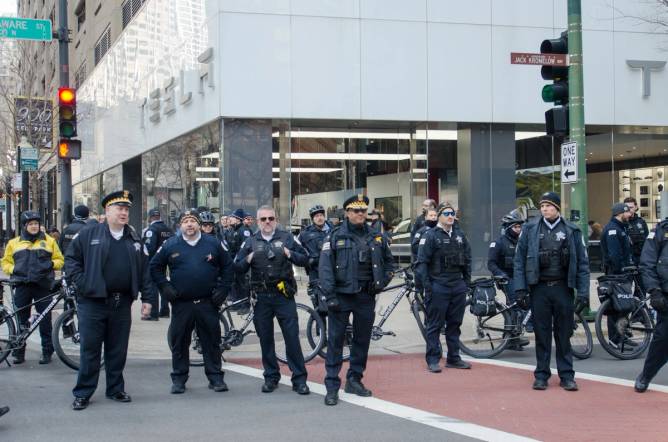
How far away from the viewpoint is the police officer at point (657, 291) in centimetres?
731

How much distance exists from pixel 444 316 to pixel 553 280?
1.52 m

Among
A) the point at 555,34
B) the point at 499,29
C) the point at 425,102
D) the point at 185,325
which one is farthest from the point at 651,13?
the point at 185,325

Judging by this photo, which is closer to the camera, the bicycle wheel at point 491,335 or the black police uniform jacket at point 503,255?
the bicycle wheel at point 491,335

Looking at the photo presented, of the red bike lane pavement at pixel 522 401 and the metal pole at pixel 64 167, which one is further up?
the metal pole at pixel 64 167

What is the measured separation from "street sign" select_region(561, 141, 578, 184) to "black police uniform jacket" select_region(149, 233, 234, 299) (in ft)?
19.4

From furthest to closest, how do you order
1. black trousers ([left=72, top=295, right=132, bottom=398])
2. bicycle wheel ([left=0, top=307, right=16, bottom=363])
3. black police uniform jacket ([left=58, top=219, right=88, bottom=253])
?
black police uniform jacket ([left=58, top=219, right=88, bottom=253]), bicycle wheel ([left=0, top=307, right=16, bottom=363]), black trousers ([left=72, top=295, right=132, bottom=398])

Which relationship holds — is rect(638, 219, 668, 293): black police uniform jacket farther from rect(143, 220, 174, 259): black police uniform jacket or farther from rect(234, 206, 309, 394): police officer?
rect(143, 220, 174, 259): black police uniform jacket

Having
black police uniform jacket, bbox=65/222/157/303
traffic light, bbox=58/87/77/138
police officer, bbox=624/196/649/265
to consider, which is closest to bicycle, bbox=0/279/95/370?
black police uniform jacket, bbox=65/222/157/303

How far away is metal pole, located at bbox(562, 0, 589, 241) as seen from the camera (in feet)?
36.9

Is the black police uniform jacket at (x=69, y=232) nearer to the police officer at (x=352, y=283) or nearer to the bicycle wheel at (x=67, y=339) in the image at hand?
the bicycle wheel at (x=67, y=339)

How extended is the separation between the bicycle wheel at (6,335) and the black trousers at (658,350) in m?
7.15

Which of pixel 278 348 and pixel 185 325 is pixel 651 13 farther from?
pixel 185 325

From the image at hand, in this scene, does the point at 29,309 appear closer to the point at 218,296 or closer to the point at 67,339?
the point at 67,339

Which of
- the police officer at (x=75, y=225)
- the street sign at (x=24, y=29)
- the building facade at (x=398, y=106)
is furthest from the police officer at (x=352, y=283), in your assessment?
the building facade at (x=398, y=106)
